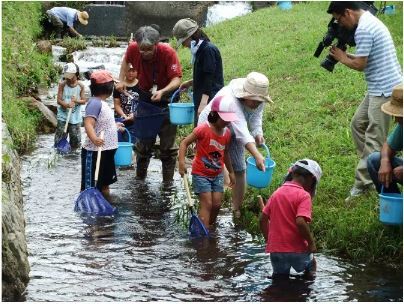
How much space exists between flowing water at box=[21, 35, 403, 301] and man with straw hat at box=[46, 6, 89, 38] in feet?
42.7

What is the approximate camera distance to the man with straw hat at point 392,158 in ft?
21.4

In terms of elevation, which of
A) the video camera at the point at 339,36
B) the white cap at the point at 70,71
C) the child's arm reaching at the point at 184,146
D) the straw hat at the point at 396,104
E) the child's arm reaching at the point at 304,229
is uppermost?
the video camera at the point at 339,36

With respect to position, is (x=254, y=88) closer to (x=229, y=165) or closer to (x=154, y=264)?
(x=229, y=165)

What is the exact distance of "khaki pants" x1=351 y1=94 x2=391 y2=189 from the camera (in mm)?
7380

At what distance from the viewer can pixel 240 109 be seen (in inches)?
295

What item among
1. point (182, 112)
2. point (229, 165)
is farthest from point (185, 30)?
point (229, 165)

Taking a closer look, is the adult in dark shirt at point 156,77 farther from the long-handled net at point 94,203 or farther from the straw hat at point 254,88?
the straw hat at point 254,88

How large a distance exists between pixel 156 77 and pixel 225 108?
90.0 inches

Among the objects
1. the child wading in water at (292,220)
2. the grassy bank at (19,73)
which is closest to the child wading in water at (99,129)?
the grassy bank at (19,73)

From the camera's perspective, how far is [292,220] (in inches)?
236

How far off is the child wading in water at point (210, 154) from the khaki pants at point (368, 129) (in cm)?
123

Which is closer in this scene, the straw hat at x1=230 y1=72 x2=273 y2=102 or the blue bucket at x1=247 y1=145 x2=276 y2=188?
the straw hat at x1=230 y1=72 x2=273 y2=102

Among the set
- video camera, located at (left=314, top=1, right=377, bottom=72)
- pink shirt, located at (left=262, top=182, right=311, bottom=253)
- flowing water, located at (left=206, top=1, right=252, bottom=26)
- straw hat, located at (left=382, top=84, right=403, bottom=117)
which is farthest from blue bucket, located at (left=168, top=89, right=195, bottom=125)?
flowing water, located at (left=206, top=1, right=252, bottom=26)

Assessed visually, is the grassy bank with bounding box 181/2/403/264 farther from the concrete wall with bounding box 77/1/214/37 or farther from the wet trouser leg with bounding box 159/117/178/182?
the concrete wall with bounding box 77/1/214/37
